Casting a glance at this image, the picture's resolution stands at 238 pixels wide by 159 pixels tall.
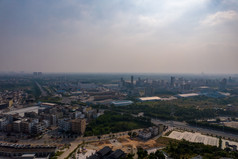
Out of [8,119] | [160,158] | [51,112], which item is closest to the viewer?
[160,158]

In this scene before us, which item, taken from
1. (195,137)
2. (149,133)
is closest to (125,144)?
(149,133)

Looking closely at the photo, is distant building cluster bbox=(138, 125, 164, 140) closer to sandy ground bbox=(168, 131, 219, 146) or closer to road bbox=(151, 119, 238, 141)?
sandy ground bbox=(168, 131, 219, 146)

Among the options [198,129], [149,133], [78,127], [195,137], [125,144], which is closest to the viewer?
[125,144]

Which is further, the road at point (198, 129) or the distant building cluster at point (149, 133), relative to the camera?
the road at point (198, 129)

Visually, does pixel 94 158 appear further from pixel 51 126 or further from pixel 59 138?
pixel 51 126

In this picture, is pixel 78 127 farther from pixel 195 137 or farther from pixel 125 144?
pixel 195 137

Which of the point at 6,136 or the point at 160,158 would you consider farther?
the point at 6,136

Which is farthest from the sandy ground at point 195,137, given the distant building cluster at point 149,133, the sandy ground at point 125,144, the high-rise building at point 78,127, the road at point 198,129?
the high-rise building at point 78,127

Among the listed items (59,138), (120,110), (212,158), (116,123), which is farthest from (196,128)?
(59,138)

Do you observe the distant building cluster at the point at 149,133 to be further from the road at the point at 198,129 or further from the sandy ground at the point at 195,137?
the road at the point at 198,129

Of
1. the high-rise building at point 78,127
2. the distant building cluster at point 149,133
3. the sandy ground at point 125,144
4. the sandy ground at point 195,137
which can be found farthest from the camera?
the high-rise building at point 78,127

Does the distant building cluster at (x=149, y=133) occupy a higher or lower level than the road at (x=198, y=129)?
higher
